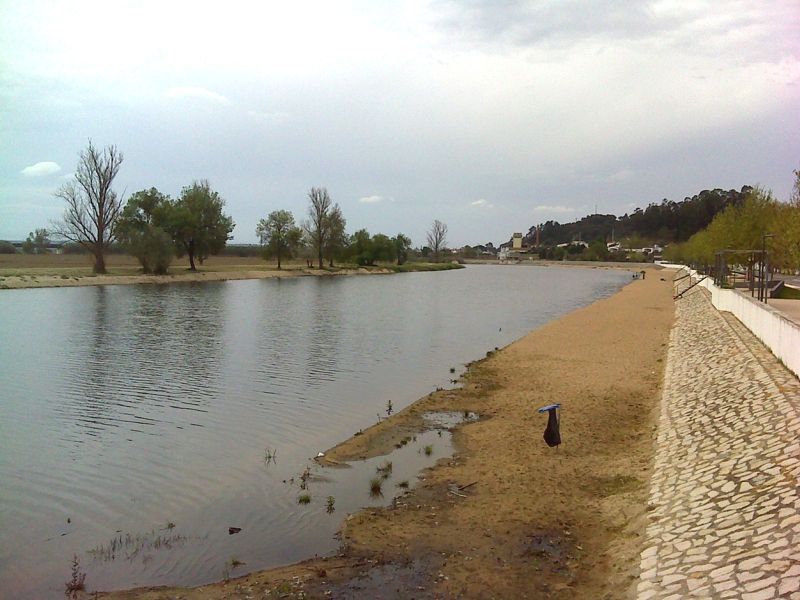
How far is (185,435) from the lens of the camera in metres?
13.0

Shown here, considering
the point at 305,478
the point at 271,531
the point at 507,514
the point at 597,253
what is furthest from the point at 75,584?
the point at 597,253

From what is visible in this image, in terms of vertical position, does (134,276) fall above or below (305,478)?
above

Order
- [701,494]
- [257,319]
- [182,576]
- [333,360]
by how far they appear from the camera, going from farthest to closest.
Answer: [257,319], [333,360], [701,494], [182,576]

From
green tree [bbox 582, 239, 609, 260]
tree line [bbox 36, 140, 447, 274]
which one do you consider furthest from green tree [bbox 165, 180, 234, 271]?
green tree [bbox 582, 239, 609, 260]

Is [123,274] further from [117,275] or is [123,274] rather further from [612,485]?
[612,485]

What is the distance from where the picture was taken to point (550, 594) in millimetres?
6746

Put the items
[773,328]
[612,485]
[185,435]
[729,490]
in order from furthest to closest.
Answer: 1. [773,328]
2. [185,435]
3. [612,485]
4. [729,490]

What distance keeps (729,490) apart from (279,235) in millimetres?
96571

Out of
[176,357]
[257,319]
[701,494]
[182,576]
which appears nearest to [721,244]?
[257,319]

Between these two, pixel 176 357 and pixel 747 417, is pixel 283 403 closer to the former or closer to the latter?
pixel 176 357

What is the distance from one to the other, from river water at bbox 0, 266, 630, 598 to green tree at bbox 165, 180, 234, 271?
1990 inches

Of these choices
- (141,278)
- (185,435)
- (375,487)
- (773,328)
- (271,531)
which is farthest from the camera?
(141,278)

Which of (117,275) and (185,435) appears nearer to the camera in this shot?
(185,435)

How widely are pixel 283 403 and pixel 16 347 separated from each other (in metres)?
14.8
